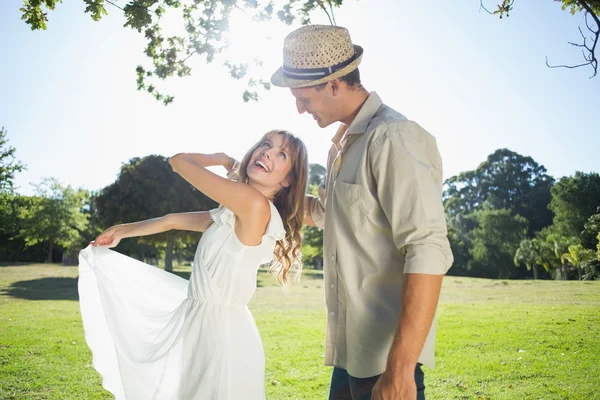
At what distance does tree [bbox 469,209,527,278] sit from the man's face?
29976 mm

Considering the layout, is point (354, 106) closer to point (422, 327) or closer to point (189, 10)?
point (422, 327)

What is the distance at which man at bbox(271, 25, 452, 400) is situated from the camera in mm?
1600

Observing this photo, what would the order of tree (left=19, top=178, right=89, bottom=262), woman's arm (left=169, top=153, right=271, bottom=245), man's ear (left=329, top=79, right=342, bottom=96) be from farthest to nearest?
1. tree (left=19, top=178, right=89, bottom=262)
2. woman's arm (left=169, top=153, right=271, bottom=245)
3. man's ear (left=329, top=79, right=342, bottom=96)

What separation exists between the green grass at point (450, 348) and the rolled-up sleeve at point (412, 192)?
4.87 meters

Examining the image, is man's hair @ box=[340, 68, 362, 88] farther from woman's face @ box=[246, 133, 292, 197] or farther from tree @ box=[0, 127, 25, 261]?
tree @ box=[0, 127, 25, 261]

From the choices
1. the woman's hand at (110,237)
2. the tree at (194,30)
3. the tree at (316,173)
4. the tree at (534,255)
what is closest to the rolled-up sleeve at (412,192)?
the woman's hand at (110,237)

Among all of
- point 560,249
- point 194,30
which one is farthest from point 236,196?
point 560,249

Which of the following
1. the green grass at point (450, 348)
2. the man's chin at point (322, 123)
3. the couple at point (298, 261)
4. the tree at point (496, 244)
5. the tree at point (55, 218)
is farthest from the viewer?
the tree at point (496, 244)

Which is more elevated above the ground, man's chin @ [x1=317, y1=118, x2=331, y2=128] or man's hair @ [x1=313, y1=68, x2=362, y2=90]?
man's hair @ [x1=313, y1=68, x2=362, y2=90]

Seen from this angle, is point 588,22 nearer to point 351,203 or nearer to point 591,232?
point 351,203

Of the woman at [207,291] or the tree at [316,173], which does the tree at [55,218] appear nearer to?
the woman at [207,291]

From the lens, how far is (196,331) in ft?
9.05

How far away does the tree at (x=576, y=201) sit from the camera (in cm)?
1489

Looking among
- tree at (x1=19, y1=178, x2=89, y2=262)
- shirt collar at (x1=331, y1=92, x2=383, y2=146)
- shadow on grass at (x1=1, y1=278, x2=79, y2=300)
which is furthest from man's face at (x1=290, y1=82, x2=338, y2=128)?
tree at (x1=19, y1=178, x2=89, y2=262)
